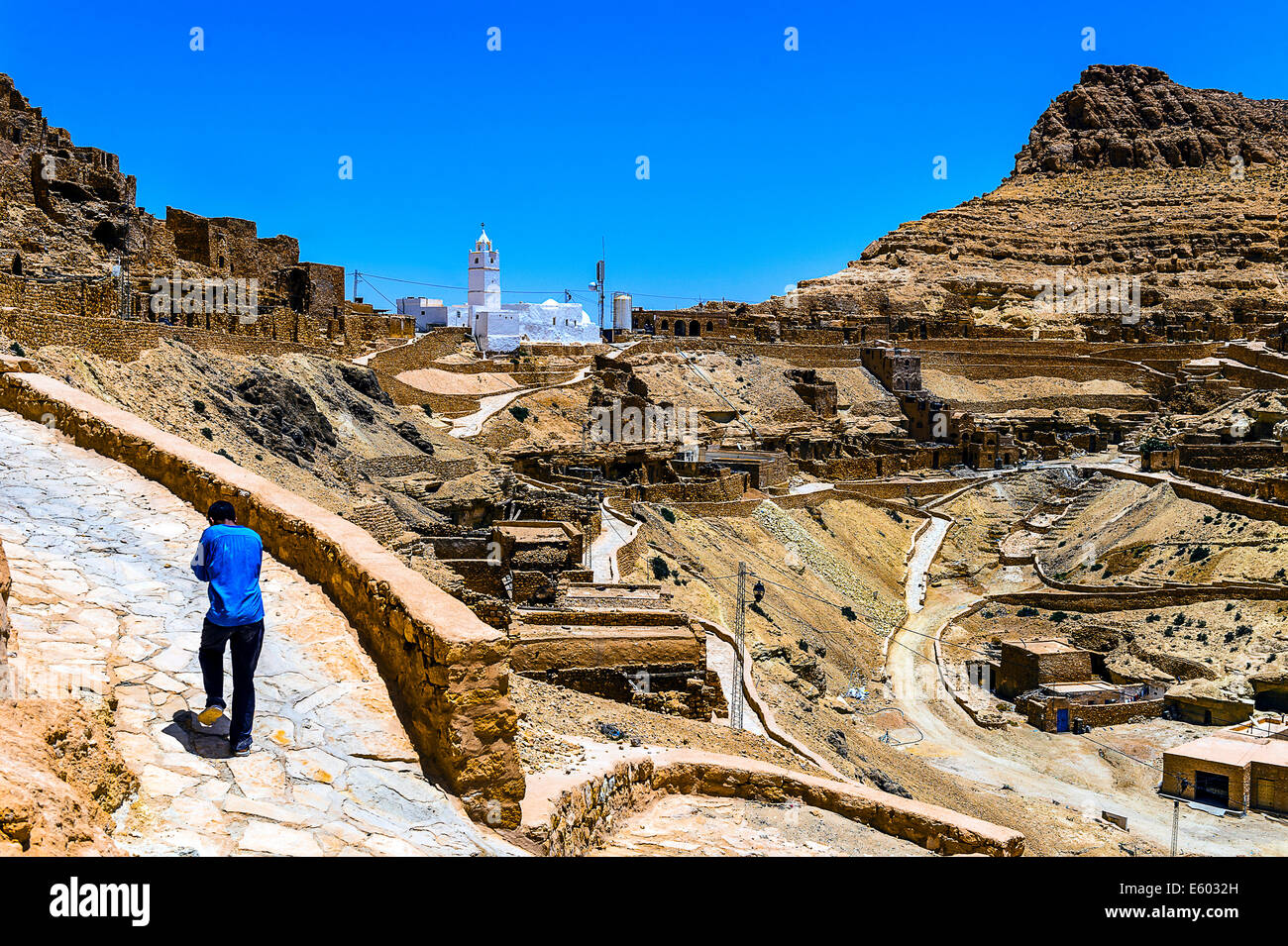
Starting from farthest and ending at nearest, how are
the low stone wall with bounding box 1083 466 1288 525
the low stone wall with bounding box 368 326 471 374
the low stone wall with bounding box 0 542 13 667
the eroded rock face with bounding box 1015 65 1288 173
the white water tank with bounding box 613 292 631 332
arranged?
the eroded rock face with bounding box 1015 65 1288 173
the white water tank with bounding box 613 292 631 332
the low stone wall with bounding box 368 326 471 374
the low stone wall with bounding box 1083 466 1288 525
the low stone wall with bounding box 0 542 13 667

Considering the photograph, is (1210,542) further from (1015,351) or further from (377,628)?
(1015,351)

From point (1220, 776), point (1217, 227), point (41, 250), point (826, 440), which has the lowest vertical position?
point (1220, 776)

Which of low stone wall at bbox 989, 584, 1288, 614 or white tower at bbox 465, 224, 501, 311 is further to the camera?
white tower at bbox 465, 224, 501, 311

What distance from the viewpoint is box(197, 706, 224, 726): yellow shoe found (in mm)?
4816

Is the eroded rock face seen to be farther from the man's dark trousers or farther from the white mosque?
the man's dark trousers

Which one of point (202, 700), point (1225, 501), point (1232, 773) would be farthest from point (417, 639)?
point (1225, 501)

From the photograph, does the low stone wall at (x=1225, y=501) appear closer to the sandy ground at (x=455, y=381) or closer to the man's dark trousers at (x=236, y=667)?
the sandy ground at (x=455, y=381)

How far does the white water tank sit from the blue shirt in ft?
195

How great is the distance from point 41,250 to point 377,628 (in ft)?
79.0

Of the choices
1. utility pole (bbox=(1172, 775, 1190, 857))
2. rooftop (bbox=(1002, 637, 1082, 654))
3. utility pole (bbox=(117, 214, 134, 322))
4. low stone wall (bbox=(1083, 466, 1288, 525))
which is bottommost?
utility pole (bbox=(1172, 775, 1190, 857))

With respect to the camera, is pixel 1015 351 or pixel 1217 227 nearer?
pixel 1015 351

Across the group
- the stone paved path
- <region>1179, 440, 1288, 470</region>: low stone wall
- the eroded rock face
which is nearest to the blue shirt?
the stone paved path
